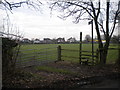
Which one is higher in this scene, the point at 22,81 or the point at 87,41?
the point at 87,41

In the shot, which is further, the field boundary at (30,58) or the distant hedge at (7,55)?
the field boundary at (30,58)

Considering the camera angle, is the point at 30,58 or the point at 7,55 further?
the point at 30,58

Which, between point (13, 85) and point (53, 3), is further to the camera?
point (53, 3)

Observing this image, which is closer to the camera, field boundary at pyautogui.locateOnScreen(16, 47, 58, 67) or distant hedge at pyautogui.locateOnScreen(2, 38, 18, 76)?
distant hedge at pyautogui.locateOnScreen(2, 38, 18, 76)

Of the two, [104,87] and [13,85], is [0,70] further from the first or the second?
[104,87]

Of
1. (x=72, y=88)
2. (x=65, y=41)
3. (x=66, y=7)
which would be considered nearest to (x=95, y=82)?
(x=72, y=88)

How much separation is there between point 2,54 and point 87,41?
5.49 meters

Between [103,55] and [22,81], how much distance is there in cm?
500

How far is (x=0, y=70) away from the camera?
12.9ft

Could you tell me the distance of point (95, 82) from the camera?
3.98 meters

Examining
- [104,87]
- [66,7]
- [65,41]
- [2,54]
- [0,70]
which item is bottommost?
[104,87]

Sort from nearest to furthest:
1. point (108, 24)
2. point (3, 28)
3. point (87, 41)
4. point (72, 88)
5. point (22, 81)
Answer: point (72, 88)
point (22, 81)
point (3, 28)
point (108, 24)
point (87, 41)

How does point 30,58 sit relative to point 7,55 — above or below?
below

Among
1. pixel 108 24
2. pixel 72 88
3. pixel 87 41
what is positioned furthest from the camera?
pixel 87 41
